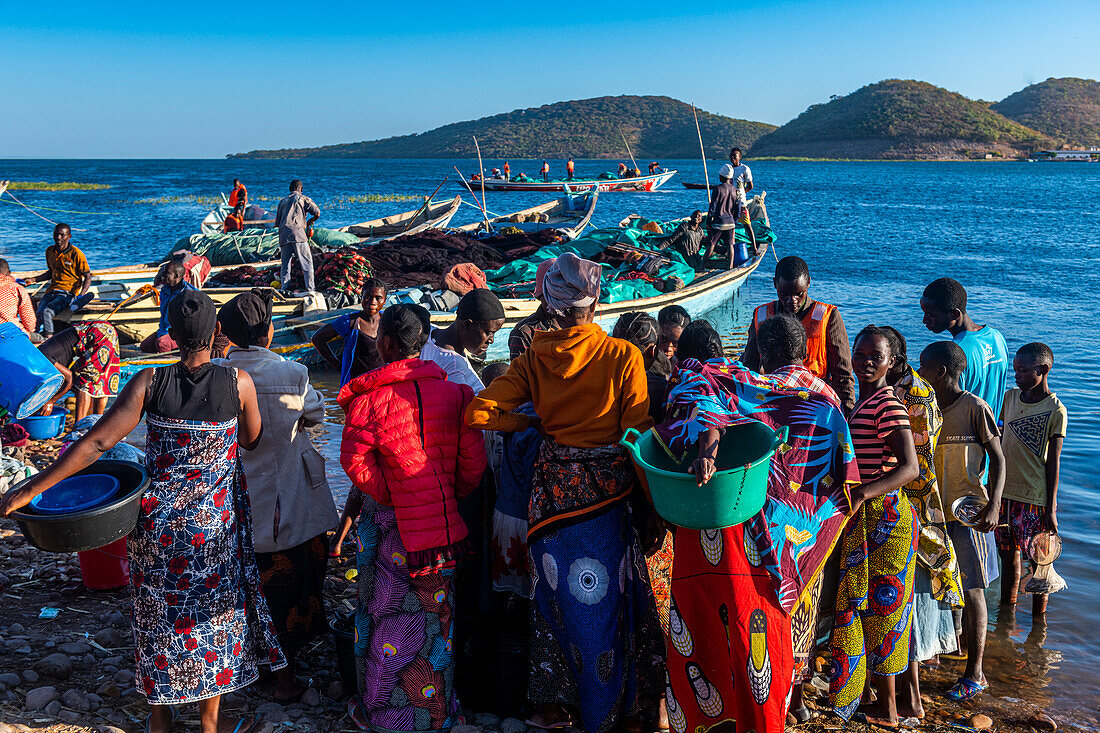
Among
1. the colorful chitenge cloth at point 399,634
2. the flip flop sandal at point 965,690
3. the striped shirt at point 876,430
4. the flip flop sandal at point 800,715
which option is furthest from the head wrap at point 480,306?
the flip flop sandal at point 965,690

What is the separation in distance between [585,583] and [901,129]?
119m

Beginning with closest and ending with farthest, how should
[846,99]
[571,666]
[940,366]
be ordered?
1. [571,666]
2. [940,366]
3. [846,99]

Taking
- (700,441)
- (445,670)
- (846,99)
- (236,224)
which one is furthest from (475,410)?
(846,99)

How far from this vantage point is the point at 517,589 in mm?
3295

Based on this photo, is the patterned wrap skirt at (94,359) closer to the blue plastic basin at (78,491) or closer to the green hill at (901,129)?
the blue plastic basin at (78,491)

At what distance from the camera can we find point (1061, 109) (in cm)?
13362

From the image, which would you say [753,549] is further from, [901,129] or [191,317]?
[901,129]

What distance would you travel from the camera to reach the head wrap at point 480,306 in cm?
353

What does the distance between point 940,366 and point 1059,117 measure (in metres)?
157

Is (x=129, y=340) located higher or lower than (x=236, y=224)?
lower

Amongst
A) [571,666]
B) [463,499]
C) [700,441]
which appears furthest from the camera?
[463,499]

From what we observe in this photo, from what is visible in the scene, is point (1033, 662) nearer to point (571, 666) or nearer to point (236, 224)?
point (571, 666)

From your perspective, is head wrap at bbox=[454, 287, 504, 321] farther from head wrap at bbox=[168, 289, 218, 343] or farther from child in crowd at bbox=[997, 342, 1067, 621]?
child in crowd at bbox=[997, 342, 1067, 621]

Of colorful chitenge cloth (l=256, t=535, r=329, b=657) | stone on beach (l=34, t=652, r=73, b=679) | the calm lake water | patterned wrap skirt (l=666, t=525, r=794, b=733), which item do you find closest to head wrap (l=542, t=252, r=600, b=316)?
patterned wrap skirt (l=666, t=525, r=794, b=733)
